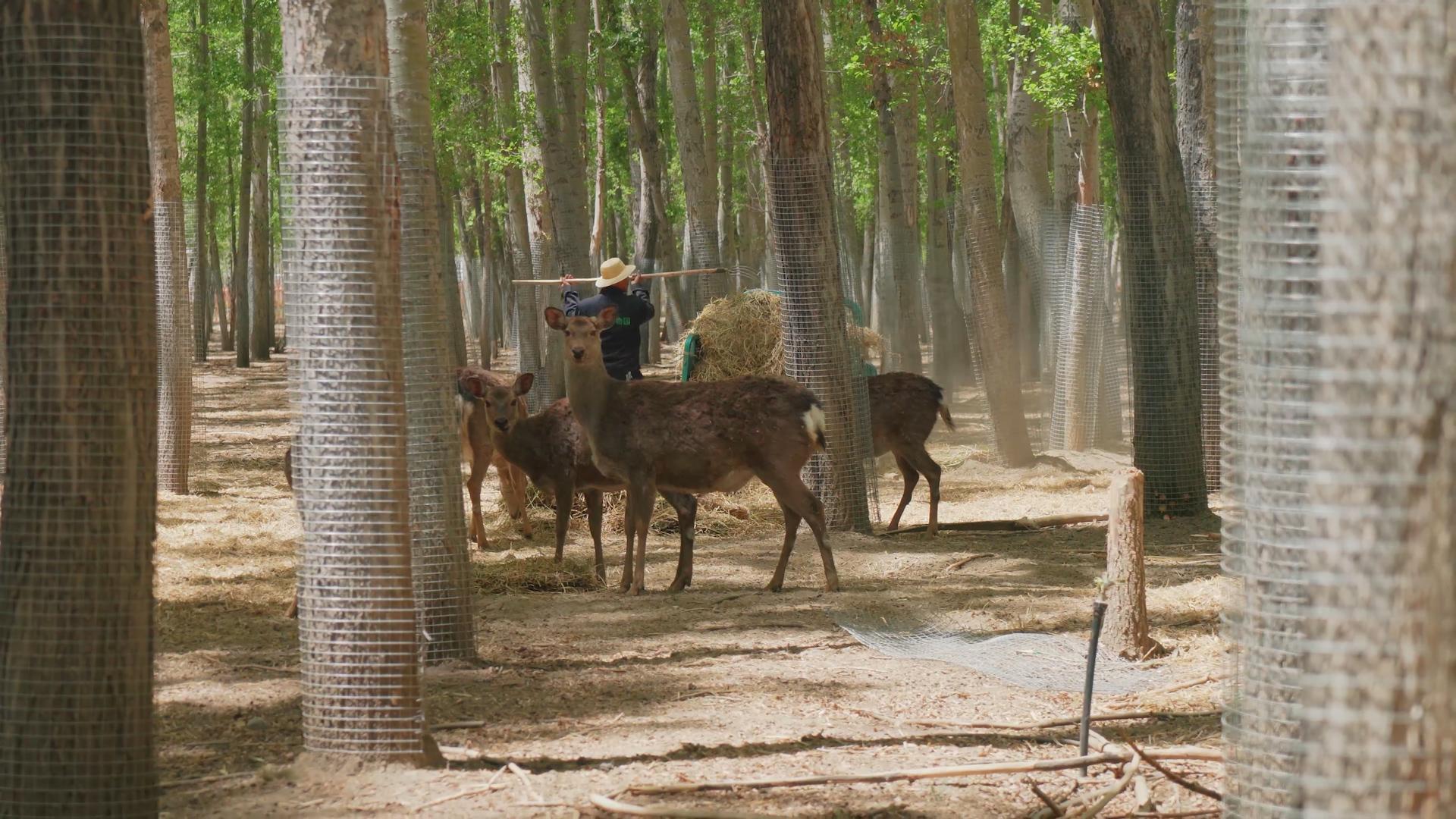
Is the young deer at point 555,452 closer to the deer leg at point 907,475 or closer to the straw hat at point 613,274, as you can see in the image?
the straw hat at point 613,274

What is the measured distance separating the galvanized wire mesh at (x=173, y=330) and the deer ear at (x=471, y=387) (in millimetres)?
3319

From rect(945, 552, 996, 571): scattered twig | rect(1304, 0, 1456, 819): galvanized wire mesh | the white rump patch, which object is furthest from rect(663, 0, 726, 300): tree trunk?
rect(1304, 0, 1456, 819): galvanized wire mesh

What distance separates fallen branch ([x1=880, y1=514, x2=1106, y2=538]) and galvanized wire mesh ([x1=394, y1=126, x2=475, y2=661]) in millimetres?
5843

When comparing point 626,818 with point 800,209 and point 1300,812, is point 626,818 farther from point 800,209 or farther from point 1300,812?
point 800,209

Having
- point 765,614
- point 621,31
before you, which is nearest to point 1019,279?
point 621,31

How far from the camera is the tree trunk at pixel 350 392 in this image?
219 inches

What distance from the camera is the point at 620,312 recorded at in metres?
13.3

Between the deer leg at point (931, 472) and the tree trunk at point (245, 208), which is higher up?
the tree trunk at point (245, 208)

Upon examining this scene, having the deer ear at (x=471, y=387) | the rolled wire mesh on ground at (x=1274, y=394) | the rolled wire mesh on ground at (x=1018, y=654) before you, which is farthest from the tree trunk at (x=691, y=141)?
the rolled wire mesh on ground at (x=1274, y=394)

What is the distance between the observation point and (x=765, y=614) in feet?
31.9

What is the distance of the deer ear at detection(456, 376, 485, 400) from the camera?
475 inches

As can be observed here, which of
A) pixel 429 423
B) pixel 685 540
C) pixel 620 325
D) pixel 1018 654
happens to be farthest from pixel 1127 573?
pixel 620 325

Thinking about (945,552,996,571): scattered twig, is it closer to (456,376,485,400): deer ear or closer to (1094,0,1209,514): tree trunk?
(1094,0,1209,514): tree trunk

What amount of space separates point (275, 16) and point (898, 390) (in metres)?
14.9
